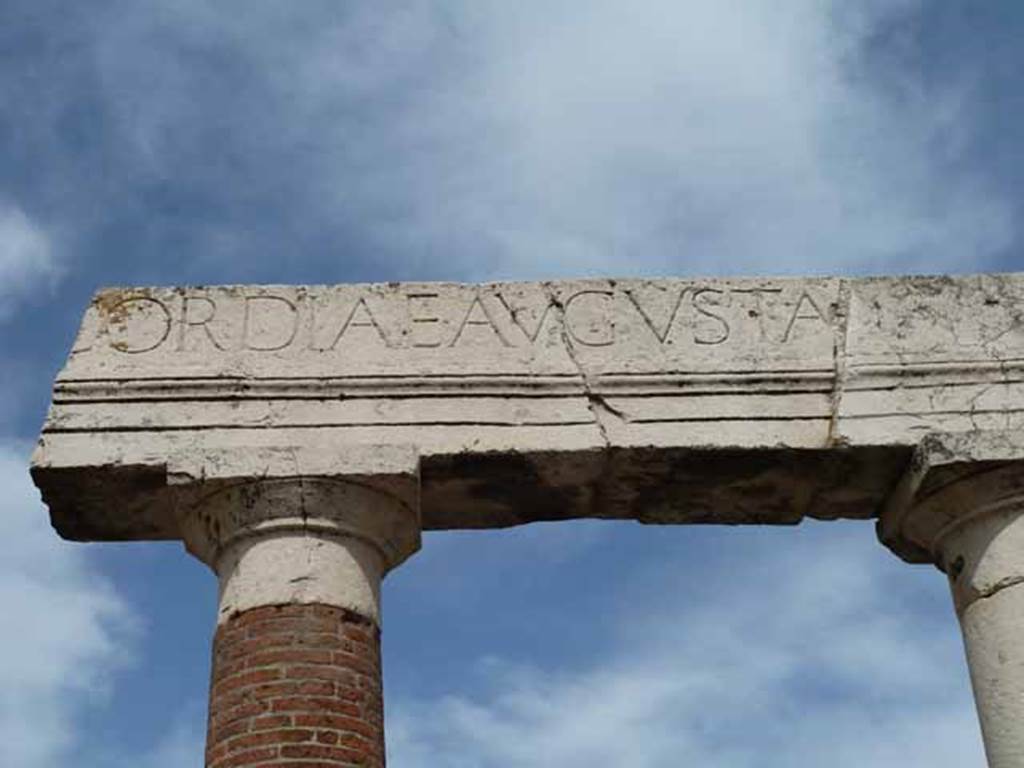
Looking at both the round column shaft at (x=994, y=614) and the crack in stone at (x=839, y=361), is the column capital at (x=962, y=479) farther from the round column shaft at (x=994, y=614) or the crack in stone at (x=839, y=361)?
the crack in stone at (x=839, y=361)

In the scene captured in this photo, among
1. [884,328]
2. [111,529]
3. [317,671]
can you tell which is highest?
[884,328]

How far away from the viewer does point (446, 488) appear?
30.7 feet

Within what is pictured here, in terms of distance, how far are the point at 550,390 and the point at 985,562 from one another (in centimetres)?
260

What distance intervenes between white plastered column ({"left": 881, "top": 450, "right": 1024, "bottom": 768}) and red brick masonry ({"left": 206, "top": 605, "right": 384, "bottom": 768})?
3.22 meters

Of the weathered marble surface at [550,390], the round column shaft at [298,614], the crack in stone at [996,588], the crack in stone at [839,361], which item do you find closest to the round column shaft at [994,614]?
the crack in stone at [996,588]

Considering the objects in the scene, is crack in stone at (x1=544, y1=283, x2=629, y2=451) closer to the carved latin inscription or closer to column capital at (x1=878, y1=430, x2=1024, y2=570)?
the carved latin inscription

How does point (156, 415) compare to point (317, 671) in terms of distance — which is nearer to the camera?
point (317, 671)

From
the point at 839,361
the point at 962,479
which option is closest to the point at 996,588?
the point at 962,479

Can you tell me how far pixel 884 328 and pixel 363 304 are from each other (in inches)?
121

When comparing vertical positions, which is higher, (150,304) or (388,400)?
(150,304)

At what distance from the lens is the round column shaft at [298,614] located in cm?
820

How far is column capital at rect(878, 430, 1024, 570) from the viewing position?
357 inches

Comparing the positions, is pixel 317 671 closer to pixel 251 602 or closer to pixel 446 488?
pixel 251 602

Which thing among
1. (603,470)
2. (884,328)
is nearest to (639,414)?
(603,470)
